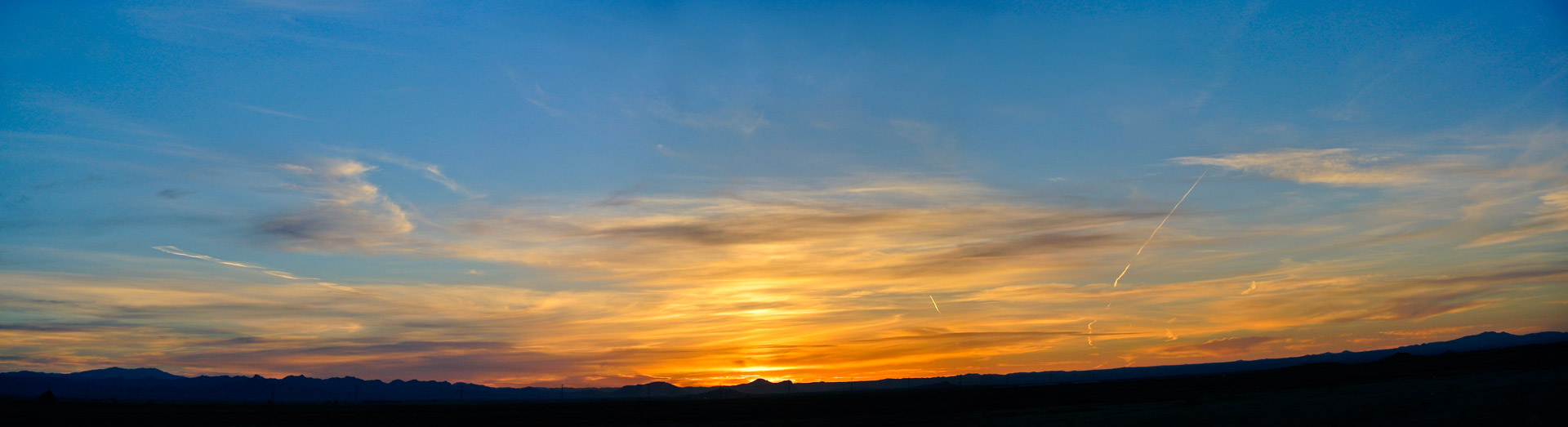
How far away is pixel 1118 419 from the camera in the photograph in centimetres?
4344

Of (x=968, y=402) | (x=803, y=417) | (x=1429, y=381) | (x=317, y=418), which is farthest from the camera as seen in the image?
(x=968, y=402)

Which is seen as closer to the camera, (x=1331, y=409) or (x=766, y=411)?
(x=1331, y=409)

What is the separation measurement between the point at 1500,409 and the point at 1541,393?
3.46 meters

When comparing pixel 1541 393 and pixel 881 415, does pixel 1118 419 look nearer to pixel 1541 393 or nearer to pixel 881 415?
pixel 1541 393

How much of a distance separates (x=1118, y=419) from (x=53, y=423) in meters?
63.3

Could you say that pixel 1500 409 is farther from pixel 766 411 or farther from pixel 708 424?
pixel 766 411

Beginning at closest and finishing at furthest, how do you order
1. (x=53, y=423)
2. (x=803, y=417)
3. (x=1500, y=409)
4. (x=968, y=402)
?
(x=1500, y=409) < (x=53, y=423) < (x=803, y=417) < (x=968, y=402)

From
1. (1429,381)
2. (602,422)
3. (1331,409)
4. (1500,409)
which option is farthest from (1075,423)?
(602,422)

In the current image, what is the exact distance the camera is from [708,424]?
5712 centimetres

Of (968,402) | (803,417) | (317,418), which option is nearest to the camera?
(803,417)

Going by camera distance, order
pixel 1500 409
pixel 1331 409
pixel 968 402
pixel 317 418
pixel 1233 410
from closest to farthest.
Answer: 1. pixel 1500 409
2. pixel 1331 409
3. pixel 1233 410
4. pixel 317 418
5. pixel 968 402

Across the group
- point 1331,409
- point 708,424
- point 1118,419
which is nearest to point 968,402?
point 708,424

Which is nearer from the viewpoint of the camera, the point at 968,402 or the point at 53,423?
the point at 53,423

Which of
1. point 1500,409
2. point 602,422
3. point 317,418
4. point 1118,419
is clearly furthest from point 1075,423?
point 317,418
